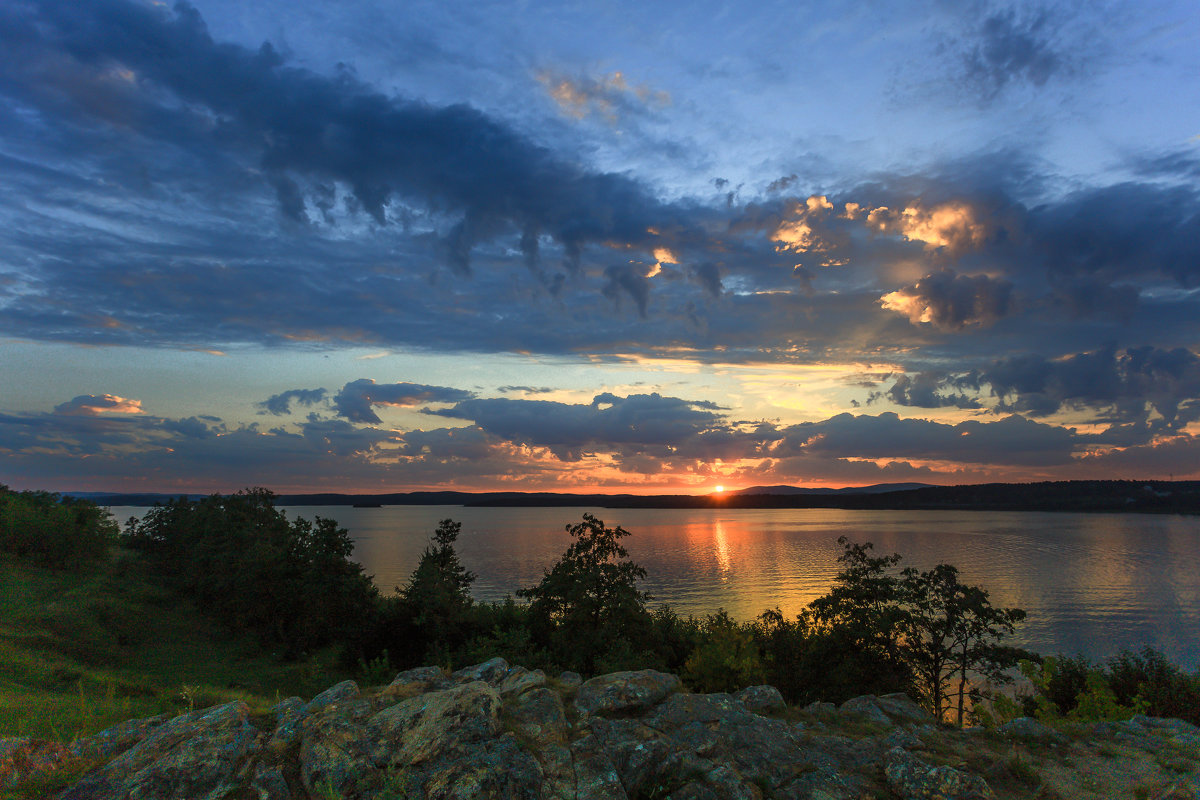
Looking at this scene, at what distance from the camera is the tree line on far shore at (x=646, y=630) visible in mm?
27219

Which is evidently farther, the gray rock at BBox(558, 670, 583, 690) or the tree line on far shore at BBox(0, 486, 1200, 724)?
the tree line on far shore at BBox(0, 486, 1200, 724)

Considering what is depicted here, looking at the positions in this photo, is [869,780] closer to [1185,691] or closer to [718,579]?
[1185,691]

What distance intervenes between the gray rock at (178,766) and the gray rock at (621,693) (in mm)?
6158

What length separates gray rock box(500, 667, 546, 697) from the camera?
1222 cm

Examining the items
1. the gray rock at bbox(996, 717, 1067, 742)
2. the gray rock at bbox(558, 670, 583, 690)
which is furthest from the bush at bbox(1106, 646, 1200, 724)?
the gray rock at bbox(558, 670, 583, 690)

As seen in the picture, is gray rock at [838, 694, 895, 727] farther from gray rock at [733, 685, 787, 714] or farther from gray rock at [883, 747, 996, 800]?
gray rock at [883, 747, 996, 800]

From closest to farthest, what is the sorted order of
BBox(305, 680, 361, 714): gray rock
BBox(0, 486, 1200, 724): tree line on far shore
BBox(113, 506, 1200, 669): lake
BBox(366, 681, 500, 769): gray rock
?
1. BBox(366, 681, 500, 769): gray rock
2. BBox(305, 680, 361, 714): gray rock
3. BBox(0, 486, 1200, 724): tree line on far shore
4. BBox(113, 506, 1200, 669): lake

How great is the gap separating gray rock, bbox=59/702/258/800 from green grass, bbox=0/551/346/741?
121 inches

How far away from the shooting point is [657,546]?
135000 mm

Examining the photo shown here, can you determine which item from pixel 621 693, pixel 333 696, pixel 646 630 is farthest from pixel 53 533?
pixel 621 693

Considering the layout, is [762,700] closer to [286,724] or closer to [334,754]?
[334,754]

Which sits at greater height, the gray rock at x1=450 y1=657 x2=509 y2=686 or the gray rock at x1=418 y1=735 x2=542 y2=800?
the gray rock at x1=418 y1=735 x2=542 y2=800

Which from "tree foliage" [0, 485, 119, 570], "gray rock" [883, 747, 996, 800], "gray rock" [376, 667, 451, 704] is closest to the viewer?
"gray rock" [883, 747, 996, 800]

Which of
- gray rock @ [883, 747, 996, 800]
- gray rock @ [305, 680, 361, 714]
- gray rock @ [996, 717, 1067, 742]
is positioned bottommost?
gray rock @ [996, 717, 1067, 742]
